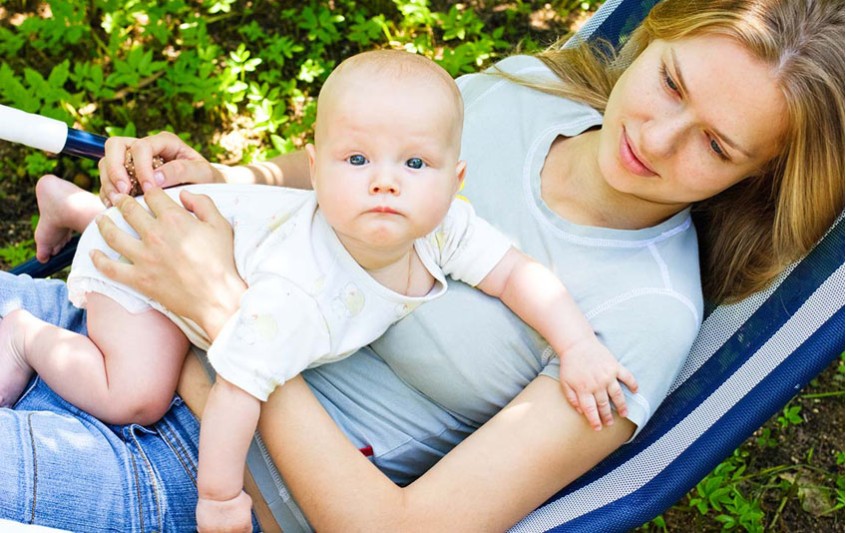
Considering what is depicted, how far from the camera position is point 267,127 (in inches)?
151

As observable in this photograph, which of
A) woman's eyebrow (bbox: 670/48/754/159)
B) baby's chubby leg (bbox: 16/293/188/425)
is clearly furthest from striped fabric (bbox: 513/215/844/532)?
baby's chubby leg (bbox: 16/293/188/425)

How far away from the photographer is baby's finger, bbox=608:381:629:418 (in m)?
1.87

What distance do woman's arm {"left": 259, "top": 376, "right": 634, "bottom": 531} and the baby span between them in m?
0.08

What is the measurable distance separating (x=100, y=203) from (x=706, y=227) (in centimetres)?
146

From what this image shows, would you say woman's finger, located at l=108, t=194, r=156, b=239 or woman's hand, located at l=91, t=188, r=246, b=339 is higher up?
woman's finger, located at l=108, t=194, r=156, b=239

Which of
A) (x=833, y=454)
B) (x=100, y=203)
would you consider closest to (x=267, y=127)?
(x=100, y=203)

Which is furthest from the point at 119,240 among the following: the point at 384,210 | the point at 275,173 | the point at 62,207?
the point at 384,210

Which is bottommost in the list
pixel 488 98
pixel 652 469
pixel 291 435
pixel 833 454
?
pixel 833 454

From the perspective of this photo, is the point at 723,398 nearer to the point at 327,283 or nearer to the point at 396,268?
the point at 396,268

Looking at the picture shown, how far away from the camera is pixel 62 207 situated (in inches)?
93.7

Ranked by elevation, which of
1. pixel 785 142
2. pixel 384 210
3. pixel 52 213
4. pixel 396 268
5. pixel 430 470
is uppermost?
pixel 384 210

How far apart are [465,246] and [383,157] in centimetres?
40

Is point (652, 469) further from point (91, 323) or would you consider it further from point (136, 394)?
point (91, 323)

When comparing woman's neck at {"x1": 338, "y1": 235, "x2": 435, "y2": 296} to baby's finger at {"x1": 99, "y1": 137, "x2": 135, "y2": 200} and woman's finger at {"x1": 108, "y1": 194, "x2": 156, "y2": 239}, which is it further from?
baby's finger at {"x1": 99, "y1": 137, "x2": 135, "y2": 200}
